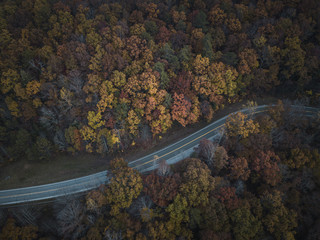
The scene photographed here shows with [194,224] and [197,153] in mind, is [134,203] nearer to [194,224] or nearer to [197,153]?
[194,224]

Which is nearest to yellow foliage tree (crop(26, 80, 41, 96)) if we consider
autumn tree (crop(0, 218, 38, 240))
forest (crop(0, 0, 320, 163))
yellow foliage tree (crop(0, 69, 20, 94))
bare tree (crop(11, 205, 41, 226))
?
forest (crop(0, 0, 320, 163))

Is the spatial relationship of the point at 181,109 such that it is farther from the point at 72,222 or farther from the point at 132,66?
the point at 72,222

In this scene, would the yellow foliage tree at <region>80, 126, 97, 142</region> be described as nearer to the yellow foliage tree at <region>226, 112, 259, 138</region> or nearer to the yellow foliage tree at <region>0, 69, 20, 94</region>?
the yellow foliage tree at <region>0, 69, 20, 94</region>

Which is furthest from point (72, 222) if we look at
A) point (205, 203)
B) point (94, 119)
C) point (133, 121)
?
point (133, 121)

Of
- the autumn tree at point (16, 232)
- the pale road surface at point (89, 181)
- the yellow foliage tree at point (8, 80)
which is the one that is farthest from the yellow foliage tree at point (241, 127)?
the yellow foliage tree at point (8, 80)

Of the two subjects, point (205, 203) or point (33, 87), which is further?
point (33, 87)

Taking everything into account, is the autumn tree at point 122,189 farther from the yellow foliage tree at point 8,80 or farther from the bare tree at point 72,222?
the yellow foliage tree at point 8,80
